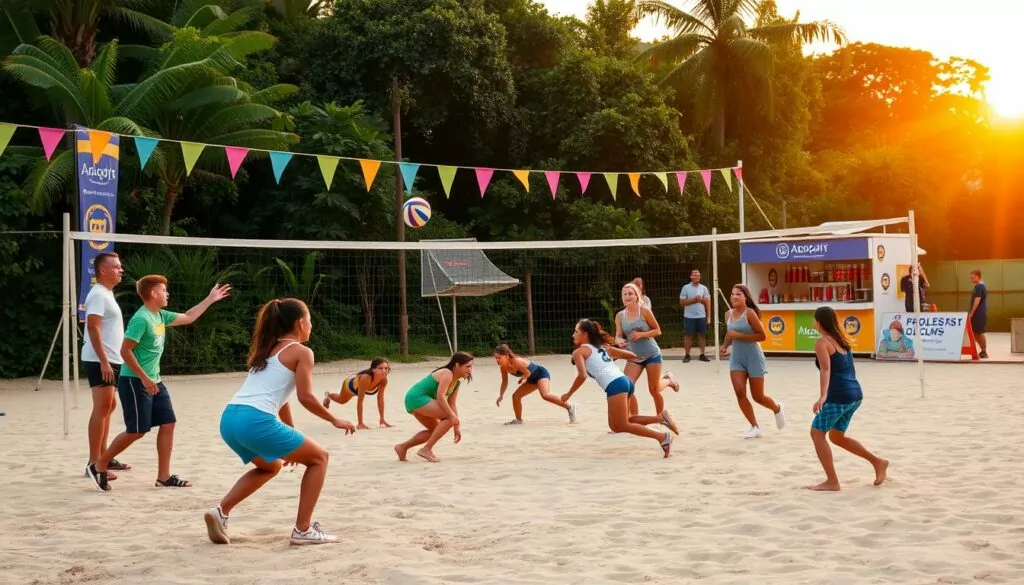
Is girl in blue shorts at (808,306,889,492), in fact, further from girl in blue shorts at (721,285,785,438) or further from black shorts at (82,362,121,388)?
black shorts at (82,362,121,388)

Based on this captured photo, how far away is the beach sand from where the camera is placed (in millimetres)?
4301

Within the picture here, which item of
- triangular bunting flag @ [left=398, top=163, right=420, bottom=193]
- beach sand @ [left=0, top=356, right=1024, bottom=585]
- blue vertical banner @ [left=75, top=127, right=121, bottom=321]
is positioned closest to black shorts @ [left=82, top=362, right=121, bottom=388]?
beach sand @ [left=0, top=356, right=1024, bottom=585]

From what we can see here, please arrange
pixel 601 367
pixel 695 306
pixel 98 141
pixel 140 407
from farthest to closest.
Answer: pixel 695 306 < pixel 98 141 < pixel 601 367 < pixel 140 407

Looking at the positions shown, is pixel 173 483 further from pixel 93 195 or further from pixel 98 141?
pixel 93 195

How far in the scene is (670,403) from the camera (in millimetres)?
10641

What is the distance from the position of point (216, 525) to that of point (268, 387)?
76 cm

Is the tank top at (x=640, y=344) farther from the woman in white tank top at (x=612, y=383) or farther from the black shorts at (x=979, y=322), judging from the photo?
the black shorts at (x=979, y=322)

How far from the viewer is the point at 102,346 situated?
6445mm

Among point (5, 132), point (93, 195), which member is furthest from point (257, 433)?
point (93, 195)

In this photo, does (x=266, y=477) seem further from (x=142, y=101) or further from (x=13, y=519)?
(x=142, y=101)

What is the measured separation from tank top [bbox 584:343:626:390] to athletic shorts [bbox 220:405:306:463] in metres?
3.16

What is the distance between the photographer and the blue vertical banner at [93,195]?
1277cm

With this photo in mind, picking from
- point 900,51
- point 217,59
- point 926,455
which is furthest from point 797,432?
point 900,51

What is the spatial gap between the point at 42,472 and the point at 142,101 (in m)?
11.2
